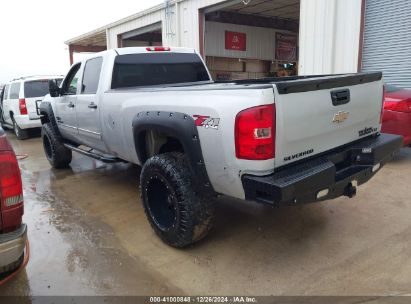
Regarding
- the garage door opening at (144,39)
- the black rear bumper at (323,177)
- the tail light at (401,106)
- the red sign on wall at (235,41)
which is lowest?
the black rear bumper at (323,177)

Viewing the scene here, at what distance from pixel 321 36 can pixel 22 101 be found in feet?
26.0

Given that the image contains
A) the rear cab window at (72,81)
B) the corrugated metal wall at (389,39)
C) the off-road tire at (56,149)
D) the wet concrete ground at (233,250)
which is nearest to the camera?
the wet concrete ground at (233,250)

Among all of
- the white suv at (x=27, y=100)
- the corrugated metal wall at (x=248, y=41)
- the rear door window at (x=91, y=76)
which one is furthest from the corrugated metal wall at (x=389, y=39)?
the corrugated metal wall at (x=248, y=41)

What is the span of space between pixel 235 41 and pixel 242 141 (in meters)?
14.6

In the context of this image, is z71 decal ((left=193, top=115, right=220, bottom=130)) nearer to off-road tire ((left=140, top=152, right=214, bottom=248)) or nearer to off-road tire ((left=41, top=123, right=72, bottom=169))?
off-road tire ((left=140, top=152, right=214, bottom=248))

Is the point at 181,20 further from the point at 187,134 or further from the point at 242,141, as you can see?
the point at 242,141

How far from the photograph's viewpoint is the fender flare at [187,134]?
2.99 m

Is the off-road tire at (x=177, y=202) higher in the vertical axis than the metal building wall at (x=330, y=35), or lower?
lower

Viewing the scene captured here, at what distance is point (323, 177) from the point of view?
278 cm

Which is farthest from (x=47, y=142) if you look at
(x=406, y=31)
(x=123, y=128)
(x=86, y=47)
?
(x=86, y=47)

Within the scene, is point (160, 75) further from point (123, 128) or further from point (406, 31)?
point (406, 31)

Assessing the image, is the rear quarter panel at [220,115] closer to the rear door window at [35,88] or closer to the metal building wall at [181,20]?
the rear door window at [35,88]

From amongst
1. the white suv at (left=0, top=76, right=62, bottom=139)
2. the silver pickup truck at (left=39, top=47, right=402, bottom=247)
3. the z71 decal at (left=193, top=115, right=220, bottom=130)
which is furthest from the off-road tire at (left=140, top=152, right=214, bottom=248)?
the white suv at (left=0, top=76, right=62, bottom=139)

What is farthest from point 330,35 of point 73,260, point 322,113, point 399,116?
point 73,260
